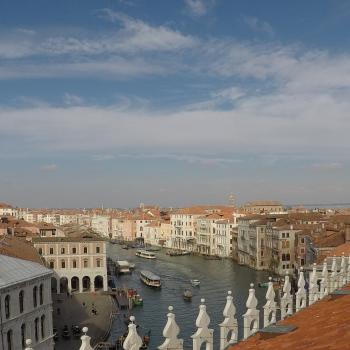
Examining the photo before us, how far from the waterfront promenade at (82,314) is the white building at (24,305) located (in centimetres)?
411

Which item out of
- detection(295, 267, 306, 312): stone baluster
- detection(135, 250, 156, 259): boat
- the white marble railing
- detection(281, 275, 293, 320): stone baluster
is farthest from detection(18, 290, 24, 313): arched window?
detection(135, 250, 156, 259): boat

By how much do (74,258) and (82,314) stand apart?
29.3 feet

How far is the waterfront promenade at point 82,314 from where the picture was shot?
2514cm

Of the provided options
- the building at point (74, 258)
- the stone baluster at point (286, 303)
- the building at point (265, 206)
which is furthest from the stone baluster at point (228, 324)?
the building at point (265, 206)

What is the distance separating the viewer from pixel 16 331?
59.5 feet

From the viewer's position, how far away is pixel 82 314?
30.3m

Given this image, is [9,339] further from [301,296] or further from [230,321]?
[230,321]

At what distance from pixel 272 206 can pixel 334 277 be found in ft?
313

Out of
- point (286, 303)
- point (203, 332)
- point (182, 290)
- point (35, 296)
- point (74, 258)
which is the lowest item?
point (182, 290)

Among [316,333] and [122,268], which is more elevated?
[316,333]

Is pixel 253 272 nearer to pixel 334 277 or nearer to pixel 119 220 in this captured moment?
pixel 334 277

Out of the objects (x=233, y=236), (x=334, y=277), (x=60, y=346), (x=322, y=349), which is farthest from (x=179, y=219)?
(x=322, y=349)

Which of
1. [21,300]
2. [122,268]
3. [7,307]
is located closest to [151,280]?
[122,268]

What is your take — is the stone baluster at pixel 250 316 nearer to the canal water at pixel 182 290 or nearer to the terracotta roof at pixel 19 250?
the canal water at pixel 182 290
